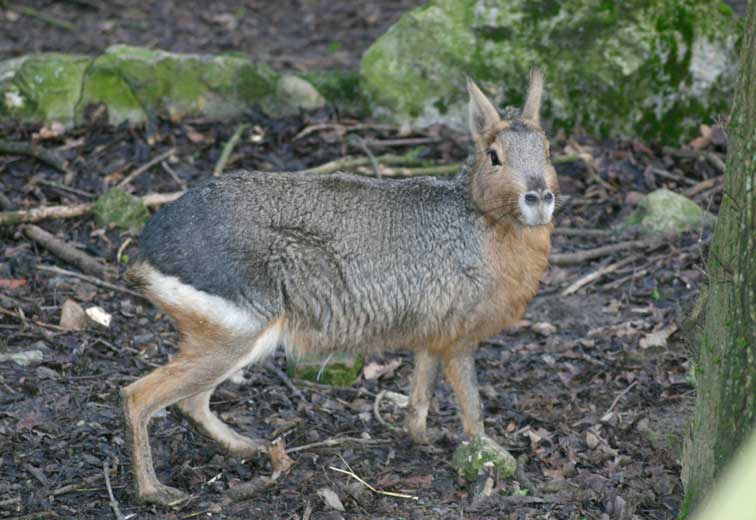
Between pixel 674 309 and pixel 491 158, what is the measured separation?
211 centimetres

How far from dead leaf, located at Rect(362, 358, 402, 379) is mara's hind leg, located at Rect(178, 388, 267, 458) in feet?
3.60

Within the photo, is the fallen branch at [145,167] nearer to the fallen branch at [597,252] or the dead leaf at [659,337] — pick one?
the fallen branch at [597,252]

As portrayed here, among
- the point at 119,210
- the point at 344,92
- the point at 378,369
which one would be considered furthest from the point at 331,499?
the point at 344,92

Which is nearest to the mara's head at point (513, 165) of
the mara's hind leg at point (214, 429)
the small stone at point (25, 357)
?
the mara's hind leg at point (214, 429)

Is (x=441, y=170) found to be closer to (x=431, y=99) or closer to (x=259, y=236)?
(x=431, y=99)

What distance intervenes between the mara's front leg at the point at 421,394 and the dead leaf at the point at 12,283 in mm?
2517

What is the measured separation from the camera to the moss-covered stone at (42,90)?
8266 mm

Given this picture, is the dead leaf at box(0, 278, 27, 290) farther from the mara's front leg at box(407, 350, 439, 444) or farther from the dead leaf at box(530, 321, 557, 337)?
the dead leaf at box(530, 321, 557, 337)

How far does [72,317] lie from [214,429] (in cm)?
141

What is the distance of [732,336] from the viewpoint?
3.97 m

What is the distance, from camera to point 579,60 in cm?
848

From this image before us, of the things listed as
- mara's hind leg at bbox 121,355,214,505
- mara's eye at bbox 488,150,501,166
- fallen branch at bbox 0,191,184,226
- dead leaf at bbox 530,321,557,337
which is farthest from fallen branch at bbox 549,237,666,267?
mara's hind leg at bbox 121,355,214,505

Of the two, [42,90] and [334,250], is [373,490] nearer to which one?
[334,250]

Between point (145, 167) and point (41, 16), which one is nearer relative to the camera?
point (145, 167)
